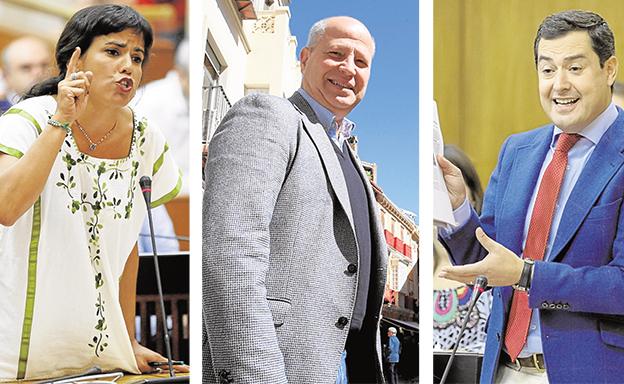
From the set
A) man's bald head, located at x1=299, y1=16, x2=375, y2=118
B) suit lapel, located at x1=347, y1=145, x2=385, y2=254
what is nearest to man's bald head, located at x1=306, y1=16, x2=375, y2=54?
man's bald head, located at x1=299, y1=16, x2=375, y2=118

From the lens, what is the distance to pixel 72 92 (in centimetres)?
355

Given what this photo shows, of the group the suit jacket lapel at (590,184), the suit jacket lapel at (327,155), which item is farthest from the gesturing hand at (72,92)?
the suit jacket lapel at (590,184)

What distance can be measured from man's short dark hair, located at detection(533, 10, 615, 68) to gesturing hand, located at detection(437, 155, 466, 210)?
58 cm

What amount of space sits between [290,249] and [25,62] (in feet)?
4.19

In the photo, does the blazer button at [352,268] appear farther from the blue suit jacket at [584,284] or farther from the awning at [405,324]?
the blue suit jacket at [584,284]

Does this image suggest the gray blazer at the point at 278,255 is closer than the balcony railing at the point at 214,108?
Yes

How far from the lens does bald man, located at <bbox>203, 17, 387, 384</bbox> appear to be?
10.5 feet

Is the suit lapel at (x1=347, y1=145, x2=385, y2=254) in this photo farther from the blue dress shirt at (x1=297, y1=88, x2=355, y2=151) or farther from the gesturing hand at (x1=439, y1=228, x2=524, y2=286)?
the gesturing hand at (x1=439, y1=228, x2=524, y2=286)

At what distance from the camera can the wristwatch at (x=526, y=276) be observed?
362 cm

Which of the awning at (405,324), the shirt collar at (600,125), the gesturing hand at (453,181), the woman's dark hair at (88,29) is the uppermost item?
the woman's dark hair at (88,29)

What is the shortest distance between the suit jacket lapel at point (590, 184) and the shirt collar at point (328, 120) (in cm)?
94

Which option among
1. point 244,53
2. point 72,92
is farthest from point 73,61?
point 244,53

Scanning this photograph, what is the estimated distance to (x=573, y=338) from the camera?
3555 millimetres

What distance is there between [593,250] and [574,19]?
955mm
